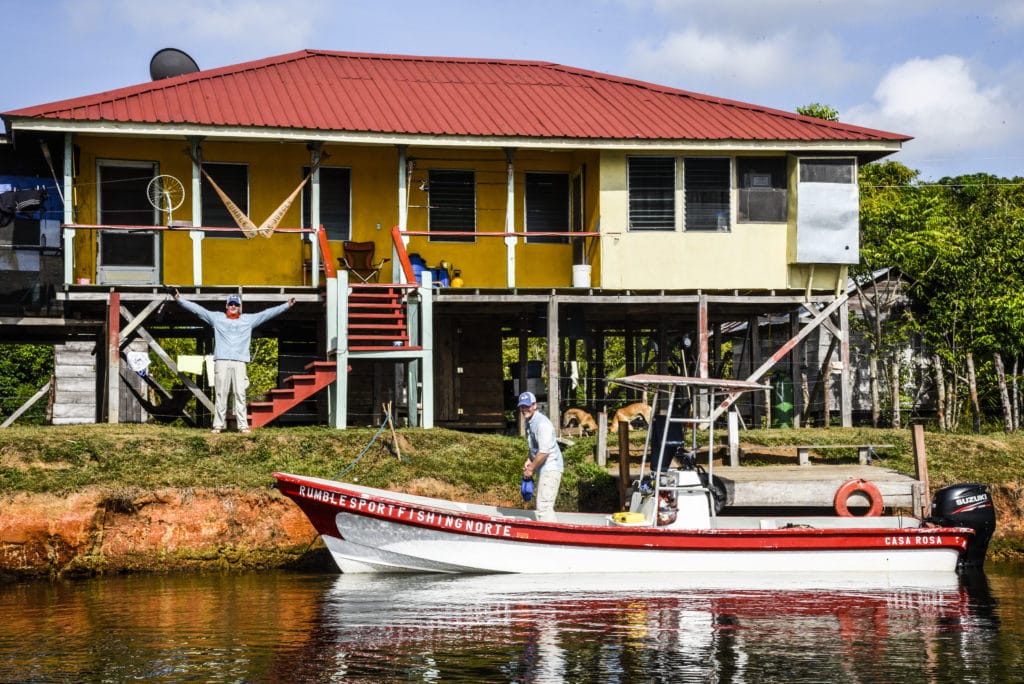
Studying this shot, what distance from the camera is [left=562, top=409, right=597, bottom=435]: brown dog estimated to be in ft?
80.3

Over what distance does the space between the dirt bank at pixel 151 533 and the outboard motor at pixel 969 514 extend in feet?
27.5

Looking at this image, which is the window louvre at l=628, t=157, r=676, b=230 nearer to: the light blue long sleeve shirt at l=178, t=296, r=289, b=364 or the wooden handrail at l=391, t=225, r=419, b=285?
the wooden handrail at l=391, t=225, r=419, b=285

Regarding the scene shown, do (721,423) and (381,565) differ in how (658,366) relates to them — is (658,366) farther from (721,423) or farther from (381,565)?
(381,565)

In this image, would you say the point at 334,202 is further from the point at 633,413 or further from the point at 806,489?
the point at 806,489

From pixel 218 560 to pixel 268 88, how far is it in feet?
33.6

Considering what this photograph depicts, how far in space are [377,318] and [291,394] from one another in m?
2.34

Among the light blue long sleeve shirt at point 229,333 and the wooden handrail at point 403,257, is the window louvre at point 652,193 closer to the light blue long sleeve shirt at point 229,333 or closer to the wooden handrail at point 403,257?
the wooden handrail at point 403,257

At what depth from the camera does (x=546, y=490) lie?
16797mm

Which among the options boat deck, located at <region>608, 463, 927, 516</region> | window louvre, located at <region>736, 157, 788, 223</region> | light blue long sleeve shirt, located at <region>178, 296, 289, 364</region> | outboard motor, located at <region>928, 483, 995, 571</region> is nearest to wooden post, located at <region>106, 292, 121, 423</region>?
light blue long sleeve shirt, located at <region>178, 296, 289, 364</region>

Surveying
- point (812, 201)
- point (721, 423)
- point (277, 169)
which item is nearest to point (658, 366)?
point (721, 423)

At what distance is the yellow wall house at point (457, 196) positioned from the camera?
2272 cm

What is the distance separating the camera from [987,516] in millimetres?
17578

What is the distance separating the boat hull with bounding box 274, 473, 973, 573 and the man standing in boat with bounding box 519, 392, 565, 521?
1.43 ft

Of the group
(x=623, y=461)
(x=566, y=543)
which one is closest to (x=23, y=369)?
(x=623, y=461)
